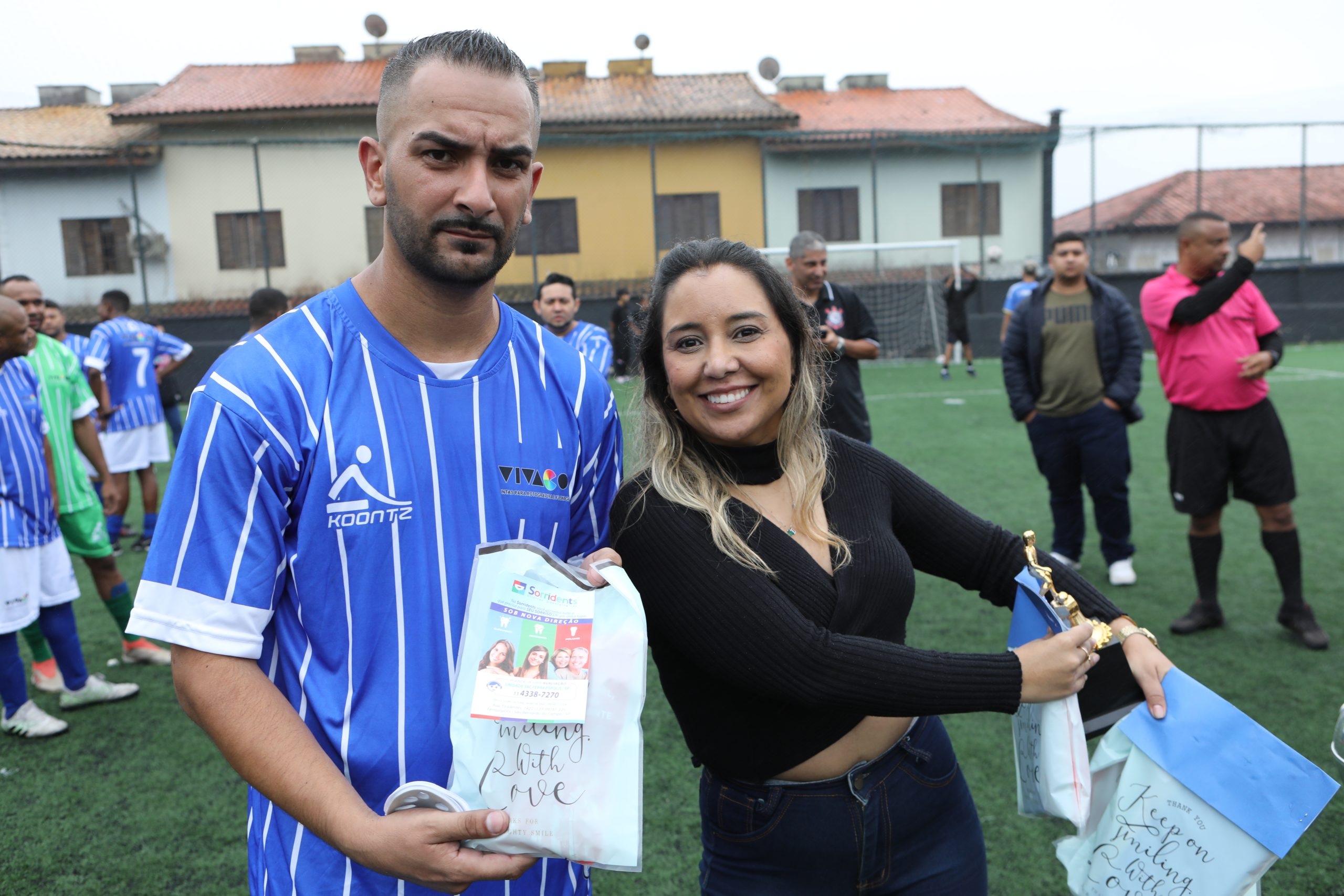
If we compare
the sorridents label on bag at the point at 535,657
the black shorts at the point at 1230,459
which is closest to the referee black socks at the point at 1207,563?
the black shorts at the point at 1230,459

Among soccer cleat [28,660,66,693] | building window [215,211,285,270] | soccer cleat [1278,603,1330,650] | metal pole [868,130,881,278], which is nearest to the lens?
soccer cleat [1278,603,1330,650]

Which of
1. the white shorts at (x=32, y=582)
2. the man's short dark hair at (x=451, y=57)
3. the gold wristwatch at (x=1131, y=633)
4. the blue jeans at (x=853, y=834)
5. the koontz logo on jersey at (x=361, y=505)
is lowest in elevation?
the white shorts at (x=32, y=582)

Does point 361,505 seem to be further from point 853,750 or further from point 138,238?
point 138,238

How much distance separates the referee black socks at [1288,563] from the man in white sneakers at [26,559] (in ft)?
18.9

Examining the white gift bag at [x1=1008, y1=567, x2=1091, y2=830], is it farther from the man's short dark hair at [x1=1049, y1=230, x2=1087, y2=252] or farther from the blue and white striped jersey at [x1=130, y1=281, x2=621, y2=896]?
the man's short dark hair at [x1=1049, y1=230, x2=1087, y2=252]

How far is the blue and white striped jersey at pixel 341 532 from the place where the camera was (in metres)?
1.25

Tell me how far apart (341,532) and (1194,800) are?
4.72 feet

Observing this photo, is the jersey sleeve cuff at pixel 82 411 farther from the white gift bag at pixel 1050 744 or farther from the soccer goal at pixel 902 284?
the soccer goal at pixel 902 284

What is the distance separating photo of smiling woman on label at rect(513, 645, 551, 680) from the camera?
126 cm

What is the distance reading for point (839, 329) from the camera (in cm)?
611

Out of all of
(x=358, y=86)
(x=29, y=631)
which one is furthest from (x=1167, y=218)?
(x=29, y=631)

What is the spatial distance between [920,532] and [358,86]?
27.4m

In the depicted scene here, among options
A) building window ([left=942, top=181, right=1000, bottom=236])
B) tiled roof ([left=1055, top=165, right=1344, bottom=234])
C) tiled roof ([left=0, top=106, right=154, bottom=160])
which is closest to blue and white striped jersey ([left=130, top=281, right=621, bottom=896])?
building window ([left=942, top=181, right=1000, bottom=236])

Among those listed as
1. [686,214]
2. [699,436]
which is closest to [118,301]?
[699,436]
